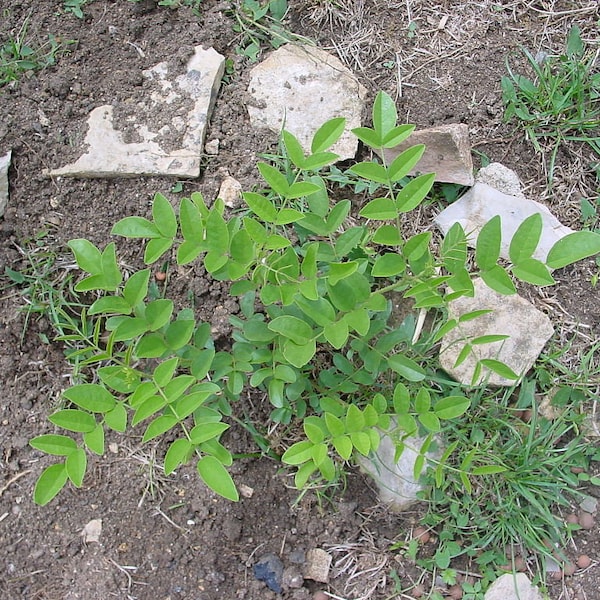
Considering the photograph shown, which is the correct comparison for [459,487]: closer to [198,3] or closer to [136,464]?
[136,464]

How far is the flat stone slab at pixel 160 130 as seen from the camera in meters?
2.15

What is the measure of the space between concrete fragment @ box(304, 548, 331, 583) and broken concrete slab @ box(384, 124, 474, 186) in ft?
4.02

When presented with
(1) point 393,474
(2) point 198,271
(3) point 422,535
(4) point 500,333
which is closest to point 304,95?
(2) point 198,271

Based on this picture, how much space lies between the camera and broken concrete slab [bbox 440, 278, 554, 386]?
2090mm

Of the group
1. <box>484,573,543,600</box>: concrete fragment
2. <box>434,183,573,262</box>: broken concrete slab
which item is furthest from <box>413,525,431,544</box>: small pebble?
<box>434,183,573,262</box>: broken concrete slab

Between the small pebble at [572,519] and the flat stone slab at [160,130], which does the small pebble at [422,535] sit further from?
the flat stone slab at [160,130]

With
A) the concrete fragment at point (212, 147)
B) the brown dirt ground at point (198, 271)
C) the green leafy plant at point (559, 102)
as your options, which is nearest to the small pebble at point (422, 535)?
Result: the brown dirt ground at point (198, 271)

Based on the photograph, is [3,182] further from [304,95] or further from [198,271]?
[304,95]

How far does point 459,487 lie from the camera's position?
6.61 feet

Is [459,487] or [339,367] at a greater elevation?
[339,367]

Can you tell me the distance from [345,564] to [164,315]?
97 cm

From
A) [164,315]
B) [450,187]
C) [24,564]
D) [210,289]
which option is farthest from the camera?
[450,187]

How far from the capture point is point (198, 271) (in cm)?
209

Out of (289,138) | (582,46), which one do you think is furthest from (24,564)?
(582,46)
